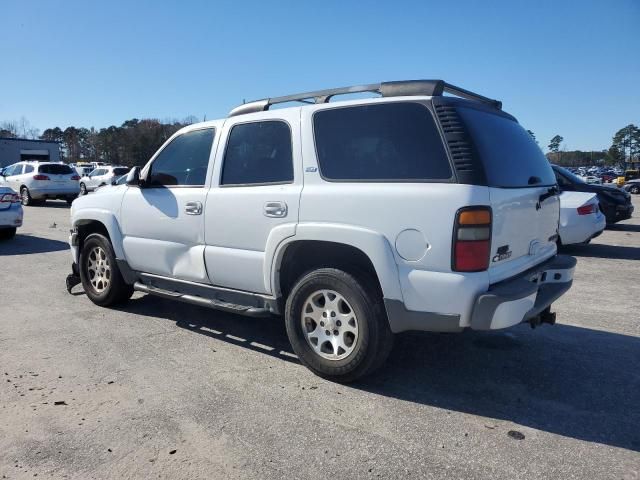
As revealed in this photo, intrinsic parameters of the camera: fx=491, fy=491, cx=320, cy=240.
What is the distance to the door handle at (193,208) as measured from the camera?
14.2 ft

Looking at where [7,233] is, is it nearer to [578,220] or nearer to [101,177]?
[578,220]

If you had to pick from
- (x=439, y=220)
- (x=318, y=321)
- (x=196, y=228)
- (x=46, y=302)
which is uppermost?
(x=439, y=220)

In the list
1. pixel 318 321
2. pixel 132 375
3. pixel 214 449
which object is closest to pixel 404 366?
pixel 318 321

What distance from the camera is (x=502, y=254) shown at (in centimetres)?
325

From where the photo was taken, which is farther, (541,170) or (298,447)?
(541,170)

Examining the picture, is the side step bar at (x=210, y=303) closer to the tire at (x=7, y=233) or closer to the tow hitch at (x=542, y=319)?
the tow hitch at (x=542, y=319)

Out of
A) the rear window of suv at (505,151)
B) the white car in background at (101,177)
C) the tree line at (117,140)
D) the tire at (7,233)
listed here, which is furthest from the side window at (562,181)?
the tree line at (117,140)

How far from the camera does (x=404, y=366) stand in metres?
3.98

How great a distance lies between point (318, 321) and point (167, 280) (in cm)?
182

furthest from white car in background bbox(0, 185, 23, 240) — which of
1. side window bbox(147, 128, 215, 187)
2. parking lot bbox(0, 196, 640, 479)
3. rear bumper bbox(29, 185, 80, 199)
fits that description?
rear bumper bbox(29, 185, 80, 199)

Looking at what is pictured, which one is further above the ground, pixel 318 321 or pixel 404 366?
pixel 318 321

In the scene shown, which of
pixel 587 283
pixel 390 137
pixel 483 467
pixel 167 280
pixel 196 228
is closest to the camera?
pixel 483 467

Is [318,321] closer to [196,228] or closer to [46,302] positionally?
[196,228]

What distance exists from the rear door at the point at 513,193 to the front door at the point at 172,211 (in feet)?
7.82
